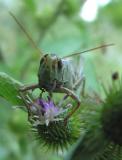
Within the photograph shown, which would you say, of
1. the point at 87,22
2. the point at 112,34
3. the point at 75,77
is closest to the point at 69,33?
the point at 87,22

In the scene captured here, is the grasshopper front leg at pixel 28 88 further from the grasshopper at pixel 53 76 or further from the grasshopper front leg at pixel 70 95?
the grasshopper front leg at pixel 70 95

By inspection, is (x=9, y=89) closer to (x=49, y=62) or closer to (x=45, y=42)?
(x=49, y=62)

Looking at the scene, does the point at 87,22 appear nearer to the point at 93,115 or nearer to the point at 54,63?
the point at 54,63

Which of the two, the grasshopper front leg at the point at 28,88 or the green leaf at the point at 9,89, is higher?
the grasshopper front leg at the point at 28,88

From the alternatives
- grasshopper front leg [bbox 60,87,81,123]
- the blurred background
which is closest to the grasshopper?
grasshopper front leg [bbox 60,87,81,123]

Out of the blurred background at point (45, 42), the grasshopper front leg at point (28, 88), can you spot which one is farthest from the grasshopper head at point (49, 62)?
the blurred background at point (45, 42)

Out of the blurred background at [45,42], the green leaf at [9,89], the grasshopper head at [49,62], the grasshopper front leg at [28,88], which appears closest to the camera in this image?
the green leaf at [9,89]
